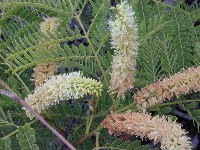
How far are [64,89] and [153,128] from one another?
21 cm

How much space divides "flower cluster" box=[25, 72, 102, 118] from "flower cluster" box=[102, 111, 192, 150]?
0.26 ft

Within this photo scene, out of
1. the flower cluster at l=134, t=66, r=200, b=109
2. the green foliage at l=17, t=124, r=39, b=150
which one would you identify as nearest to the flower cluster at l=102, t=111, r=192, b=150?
the flower cluster at l=134, t=66, r=200, b=109

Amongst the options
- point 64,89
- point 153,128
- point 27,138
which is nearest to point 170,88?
point 153,128

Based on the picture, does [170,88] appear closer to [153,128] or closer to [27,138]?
[153,128]

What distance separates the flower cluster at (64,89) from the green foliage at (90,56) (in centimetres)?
7

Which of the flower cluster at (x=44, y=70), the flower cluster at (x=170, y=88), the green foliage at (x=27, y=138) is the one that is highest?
the flower cluster at (x=44, y=70)

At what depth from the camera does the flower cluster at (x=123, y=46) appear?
2.89ft

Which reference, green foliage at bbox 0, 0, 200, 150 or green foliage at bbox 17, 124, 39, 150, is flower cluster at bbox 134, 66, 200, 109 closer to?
green foliage at bbox 0, 0, 200, 150

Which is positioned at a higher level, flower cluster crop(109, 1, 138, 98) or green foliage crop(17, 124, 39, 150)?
flower cluster crop(109, 1, 138, 98)

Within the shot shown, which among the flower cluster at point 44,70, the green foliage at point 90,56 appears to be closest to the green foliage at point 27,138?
the green foliage at point 90,56

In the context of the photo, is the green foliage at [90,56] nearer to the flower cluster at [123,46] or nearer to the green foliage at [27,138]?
the green foliage at [27,138]

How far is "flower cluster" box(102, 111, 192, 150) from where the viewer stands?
2.72 ft

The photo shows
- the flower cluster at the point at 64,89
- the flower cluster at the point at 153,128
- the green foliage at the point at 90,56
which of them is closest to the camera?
the flower cluster at the point at 153,128

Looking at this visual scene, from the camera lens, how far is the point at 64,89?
952 millimetres
